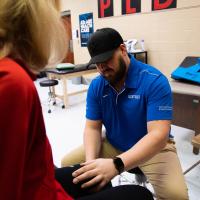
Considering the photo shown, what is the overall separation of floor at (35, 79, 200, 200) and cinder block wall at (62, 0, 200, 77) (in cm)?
156

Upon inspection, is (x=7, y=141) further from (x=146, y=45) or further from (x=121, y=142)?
(x=146, y=45)

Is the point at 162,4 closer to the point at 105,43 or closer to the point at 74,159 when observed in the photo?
Answer: the point at 105,43

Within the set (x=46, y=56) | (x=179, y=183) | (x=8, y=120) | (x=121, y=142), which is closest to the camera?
(x=8, y=120)

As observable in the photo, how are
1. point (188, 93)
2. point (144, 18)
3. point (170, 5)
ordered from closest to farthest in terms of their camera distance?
point (188, 93) → point (170, 5) → point (144, 18)

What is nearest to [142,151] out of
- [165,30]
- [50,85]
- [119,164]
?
[119,164]

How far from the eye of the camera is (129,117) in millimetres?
1435

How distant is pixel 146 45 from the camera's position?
4.68m

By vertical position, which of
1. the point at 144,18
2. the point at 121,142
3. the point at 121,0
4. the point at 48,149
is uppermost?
the point at 121,0

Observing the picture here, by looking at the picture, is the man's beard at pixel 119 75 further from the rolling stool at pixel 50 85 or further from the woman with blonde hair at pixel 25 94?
the rolling stool at pixel 50 85

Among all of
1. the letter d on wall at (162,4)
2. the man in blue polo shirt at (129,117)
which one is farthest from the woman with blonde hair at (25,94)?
the letter d on wall at (162,4)

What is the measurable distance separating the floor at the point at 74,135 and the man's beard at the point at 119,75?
1032mm

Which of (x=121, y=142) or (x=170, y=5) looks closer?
(x=121, y=142)

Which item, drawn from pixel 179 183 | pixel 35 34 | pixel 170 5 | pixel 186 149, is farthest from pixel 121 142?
pixel 170 5

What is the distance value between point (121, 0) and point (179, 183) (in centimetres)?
425
